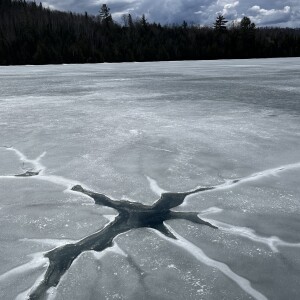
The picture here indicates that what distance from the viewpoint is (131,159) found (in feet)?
10.7

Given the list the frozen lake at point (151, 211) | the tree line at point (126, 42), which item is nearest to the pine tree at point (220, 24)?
the tree line at point (126, 42)

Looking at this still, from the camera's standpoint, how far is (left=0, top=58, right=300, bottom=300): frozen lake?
1.50 meters

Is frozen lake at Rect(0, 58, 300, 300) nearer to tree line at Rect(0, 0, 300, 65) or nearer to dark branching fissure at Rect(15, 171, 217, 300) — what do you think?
dark branching fissure at Rect(15, 171, 217, 300)

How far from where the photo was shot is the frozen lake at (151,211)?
150 cm

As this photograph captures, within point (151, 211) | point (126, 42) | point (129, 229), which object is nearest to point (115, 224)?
point (129, 229)

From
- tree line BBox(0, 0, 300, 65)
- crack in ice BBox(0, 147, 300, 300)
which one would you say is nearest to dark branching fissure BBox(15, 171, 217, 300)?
crack in ice BBox(0, 147, 300, 300)

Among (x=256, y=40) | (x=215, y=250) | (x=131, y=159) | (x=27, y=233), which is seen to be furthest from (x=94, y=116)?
(x=256, y=40)

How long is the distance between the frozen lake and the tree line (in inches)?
2582

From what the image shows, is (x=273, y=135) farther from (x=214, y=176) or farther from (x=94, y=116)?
(x=94, y=116)

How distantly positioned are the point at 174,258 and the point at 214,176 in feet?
4.06

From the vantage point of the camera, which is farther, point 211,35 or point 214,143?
point 211,35

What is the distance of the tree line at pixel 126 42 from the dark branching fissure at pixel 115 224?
67100 millimetres

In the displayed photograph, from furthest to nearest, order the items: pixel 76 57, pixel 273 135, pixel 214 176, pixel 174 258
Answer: pixel 76 57 < pixel 273 135 < pixel 214 176 < pixel 174 258

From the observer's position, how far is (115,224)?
2020mm
